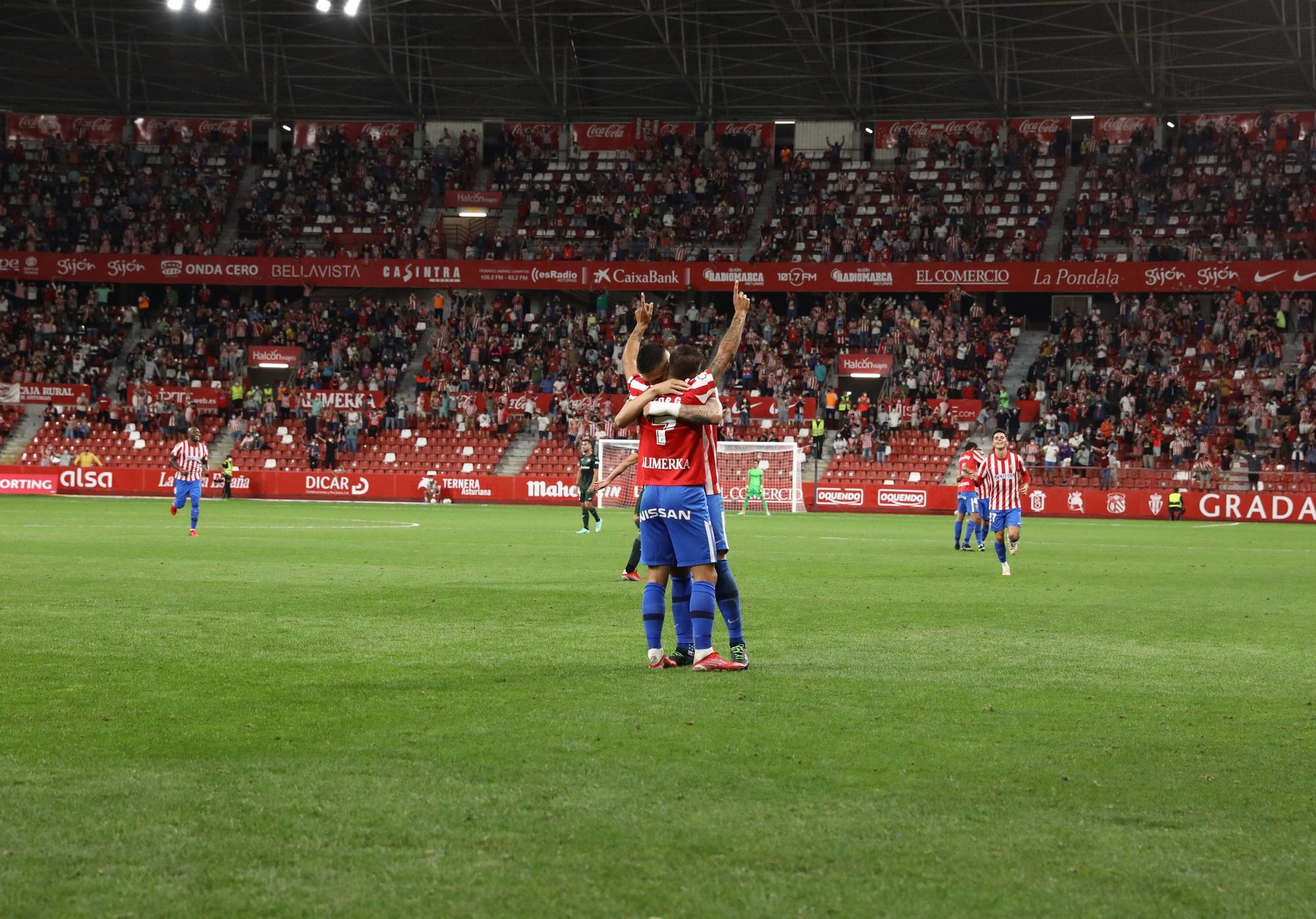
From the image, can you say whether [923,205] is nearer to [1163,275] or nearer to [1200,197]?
[1163,275]

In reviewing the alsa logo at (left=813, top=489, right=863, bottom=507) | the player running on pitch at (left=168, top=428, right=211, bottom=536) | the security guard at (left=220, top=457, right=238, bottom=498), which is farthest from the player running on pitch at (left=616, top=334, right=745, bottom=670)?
the security guard at (left=220, top=457, right=238, bottom=498)

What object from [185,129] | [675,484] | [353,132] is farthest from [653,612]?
[185,129]

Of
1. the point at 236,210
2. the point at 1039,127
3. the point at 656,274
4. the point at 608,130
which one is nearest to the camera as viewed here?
the point at 656,274

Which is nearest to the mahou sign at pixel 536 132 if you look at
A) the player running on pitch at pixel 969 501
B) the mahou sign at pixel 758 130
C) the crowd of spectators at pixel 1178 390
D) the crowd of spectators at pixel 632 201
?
the crowd of spectators at pixel 632 201

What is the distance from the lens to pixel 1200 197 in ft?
183

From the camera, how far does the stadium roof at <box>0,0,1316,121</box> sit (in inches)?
2120

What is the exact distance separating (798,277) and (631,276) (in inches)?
268

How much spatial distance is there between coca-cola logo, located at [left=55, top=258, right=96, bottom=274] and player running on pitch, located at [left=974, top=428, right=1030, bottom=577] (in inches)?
1880

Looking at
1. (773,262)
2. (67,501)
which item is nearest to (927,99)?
(773,262)

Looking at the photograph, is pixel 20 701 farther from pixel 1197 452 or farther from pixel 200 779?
pixel 1197 452

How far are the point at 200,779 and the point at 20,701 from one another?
2.63 m

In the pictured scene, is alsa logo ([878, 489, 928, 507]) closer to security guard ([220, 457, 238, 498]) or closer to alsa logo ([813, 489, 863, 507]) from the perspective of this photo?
alsa logo ([813, 489, 863, 507])

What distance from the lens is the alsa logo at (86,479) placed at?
50094mm

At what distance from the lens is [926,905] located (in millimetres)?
4824
